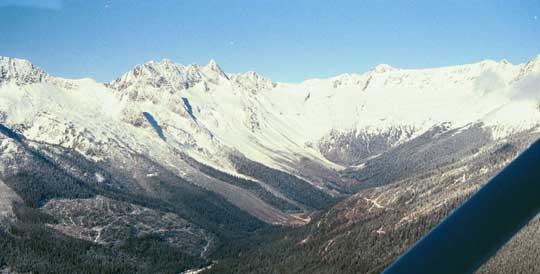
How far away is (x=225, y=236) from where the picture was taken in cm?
16512

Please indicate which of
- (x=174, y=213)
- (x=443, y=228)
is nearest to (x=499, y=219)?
(x=443, y=228)

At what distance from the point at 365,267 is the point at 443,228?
3886 inches

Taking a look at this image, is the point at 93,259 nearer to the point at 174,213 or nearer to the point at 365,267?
the point at 174,213

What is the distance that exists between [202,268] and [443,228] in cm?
13356

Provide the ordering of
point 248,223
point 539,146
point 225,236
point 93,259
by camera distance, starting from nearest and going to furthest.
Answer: point 539,146, point 93,259, point 225,236, point 248,223

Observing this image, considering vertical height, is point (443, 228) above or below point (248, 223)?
above

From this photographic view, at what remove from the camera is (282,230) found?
17112 cm

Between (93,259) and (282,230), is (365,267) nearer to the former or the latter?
(93,259)

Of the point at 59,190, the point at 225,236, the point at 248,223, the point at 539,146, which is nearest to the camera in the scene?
the point at 539,146

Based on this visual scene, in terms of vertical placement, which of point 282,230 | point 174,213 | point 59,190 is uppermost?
point 59,190

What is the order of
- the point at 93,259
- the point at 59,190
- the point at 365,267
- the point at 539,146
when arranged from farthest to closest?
the point at 59,190 → the point at 93,259 → the point at 365,267 → the point at 539,146

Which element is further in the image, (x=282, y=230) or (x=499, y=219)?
(x=282, y=230)

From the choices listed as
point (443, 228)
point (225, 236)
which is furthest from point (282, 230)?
point (443, 228)

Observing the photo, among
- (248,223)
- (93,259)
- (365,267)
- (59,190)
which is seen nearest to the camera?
(365,267)
